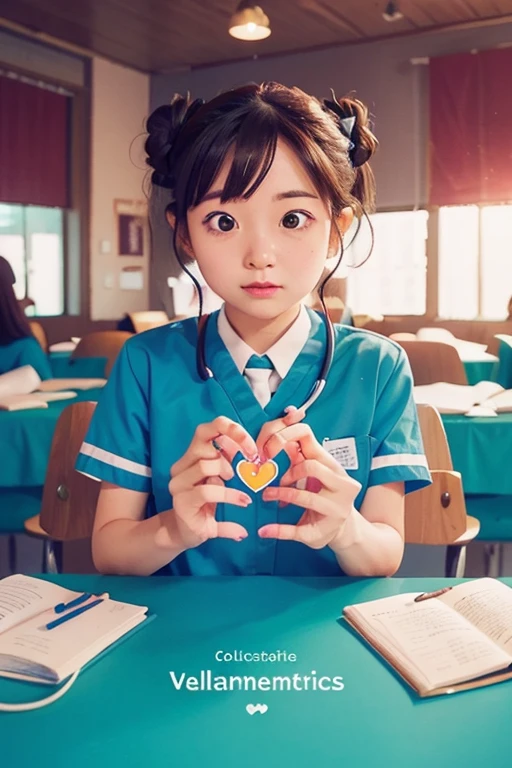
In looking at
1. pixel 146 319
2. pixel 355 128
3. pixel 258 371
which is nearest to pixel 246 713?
pixel 258 371

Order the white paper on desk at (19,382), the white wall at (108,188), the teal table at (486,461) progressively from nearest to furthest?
the teal table at (486,461), the white paper on desk at (19,382), the white wall at (108,188)

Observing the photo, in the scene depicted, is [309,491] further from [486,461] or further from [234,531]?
[486,461]

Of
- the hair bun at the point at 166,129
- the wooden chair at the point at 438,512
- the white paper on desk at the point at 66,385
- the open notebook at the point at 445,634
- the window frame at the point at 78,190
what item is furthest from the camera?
the window frame at the point at 78,190

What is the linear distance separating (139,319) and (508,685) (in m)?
3.46

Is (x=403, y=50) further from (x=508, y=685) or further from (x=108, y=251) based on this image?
(x=508, y=685)

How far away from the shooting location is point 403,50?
3.11 m


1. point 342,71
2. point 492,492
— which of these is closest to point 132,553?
point 492,492

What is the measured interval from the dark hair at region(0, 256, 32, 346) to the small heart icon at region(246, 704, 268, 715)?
2379 millimetres

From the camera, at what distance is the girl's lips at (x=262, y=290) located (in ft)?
2.73

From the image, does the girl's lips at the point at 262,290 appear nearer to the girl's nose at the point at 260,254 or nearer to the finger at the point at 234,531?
the girl's nose at the point at 260,254

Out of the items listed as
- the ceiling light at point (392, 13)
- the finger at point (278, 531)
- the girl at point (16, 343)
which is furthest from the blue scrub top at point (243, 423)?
the ceiling light at point (392, 13)

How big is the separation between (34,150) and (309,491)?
3988 mm

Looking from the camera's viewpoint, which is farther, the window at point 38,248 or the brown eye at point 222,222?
Answer: the window at point 38,248

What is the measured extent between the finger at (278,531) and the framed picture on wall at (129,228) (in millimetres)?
3213
